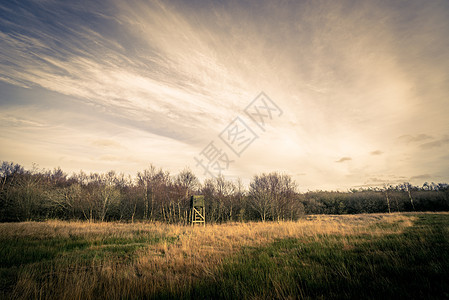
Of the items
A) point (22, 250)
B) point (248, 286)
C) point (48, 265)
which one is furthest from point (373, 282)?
point (22, 250)

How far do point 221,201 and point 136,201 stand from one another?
54.1 ft

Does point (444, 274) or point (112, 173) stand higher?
point (112, 173)

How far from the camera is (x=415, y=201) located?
5434 centimetres

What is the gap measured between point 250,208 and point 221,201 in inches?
232

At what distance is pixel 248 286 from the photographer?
4180 mm

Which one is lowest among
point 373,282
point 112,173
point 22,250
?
point 22,250

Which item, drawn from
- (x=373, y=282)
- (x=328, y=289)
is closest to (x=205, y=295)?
(x=328, y=289)

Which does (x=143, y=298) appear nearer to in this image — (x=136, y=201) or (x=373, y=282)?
(x=373, y=282)

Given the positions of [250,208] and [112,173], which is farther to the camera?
[112,173]

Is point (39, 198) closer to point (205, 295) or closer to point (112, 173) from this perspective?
point (112, 173)

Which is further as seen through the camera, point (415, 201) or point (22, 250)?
point (415, 201)

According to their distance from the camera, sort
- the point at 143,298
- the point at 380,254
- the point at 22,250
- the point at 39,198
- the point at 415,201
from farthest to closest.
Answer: the point at 415,201, the point at 39,198, the point at 22,250, the point at 380,254, the point at 143,298

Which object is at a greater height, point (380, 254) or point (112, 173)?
point (112, 173)

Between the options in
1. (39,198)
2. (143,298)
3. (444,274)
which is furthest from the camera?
(39,198)
